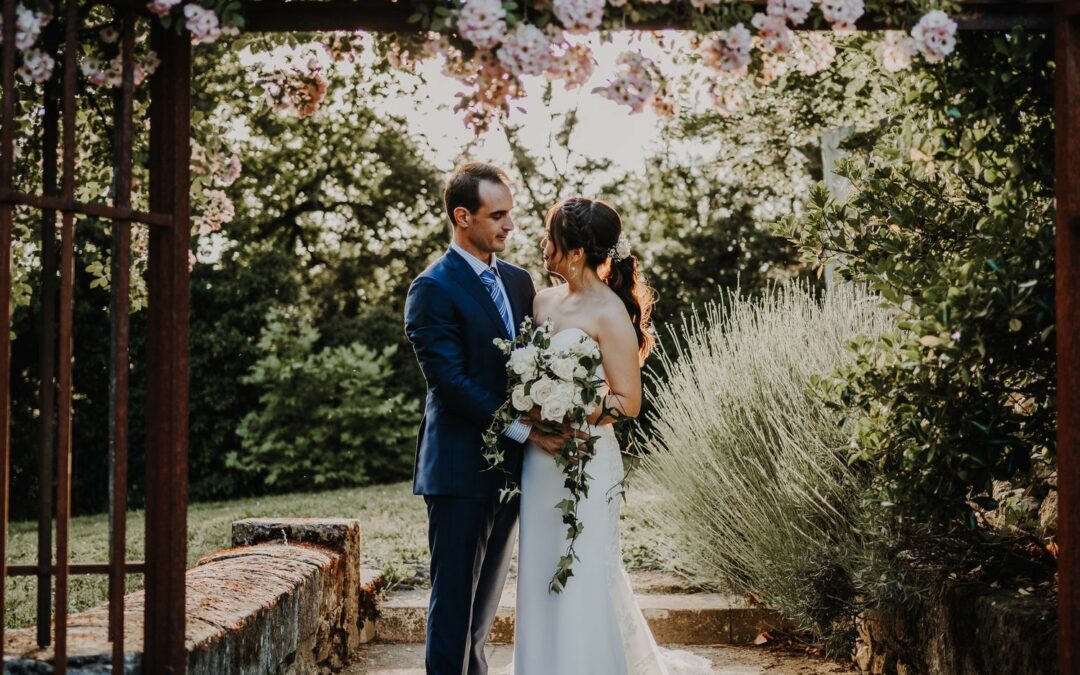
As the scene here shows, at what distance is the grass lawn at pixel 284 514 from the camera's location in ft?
21.5

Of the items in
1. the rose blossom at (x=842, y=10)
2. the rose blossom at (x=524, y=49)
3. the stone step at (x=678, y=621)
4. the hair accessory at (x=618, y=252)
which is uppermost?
the rose blossom at (x=842, y=10)

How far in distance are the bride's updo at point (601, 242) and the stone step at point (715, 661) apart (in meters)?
1.82

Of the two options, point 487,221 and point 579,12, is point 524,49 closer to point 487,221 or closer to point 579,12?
point 579,12

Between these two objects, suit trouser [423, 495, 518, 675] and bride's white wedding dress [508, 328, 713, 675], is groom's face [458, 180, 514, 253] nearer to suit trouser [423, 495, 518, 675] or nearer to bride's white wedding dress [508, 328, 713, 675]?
bride's white wedding dress [508, 328, 713, 675]

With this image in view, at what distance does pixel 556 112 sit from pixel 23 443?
1106 cm

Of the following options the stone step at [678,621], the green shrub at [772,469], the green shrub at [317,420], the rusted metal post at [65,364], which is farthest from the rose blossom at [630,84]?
the green shrub at [317,420]

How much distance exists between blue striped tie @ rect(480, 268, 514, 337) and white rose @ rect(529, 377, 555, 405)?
1.67 feet

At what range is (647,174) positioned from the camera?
18.4 m

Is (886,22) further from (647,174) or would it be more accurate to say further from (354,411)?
(647,174)

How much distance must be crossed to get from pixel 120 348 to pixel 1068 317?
8.80 feet

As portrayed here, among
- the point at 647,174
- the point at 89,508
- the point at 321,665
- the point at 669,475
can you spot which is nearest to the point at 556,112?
the point at 647,174

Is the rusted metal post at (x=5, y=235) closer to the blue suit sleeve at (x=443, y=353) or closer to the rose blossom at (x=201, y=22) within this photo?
the rose blossom at (x=201, y=22)

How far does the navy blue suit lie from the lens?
3.73 metres

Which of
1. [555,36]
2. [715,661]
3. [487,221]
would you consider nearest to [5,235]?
[555,36]
